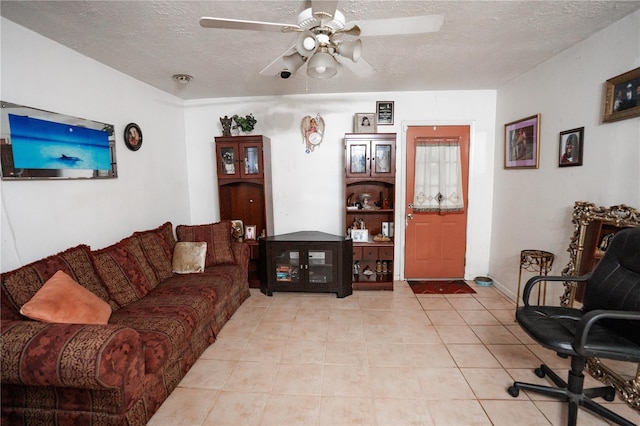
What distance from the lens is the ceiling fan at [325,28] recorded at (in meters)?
1.41

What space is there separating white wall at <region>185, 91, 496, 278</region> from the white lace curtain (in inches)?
7.8

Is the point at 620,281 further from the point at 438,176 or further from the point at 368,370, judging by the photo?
the point at 438,176

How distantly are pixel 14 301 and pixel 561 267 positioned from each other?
404 cm

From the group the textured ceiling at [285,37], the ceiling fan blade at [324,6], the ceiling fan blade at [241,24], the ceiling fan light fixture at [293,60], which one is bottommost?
the ceiling fan light fixture at [293,60]

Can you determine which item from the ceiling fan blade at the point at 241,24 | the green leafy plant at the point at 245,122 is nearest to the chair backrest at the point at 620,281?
the ceiling fan blade at the point at 241,24

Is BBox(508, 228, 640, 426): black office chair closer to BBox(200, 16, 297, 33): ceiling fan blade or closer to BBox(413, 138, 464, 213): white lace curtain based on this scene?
BBox(413, 138, 464, 213): white lace curtain

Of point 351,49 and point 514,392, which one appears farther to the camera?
point 514,392

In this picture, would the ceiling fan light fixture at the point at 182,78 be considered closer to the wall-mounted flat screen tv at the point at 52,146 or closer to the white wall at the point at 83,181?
the white wall at the point at 83,181

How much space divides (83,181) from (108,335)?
1594 mm

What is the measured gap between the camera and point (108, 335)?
4.67 feet

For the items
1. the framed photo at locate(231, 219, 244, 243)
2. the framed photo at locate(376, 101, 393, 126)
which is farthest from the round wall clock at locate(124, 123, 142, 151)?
the framed photo at locate(376, 101, 393, 126)

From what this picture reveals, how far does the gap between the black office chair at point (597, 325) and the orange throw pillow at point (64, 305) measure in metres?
2.64

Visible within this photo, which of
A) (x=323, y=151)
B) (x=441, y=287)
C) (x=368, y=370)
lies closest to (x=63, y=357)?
(x=368, y=370)

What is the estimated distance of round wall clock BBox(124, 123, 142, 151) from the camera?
2.88 meters
